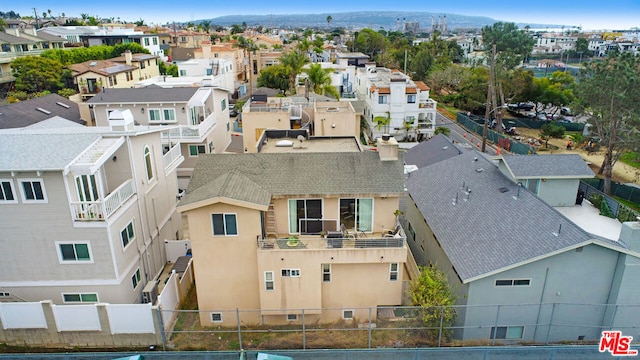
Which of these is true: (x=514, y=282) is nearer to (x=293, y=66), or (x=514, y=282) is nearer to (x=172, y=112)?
(x=172, y=112)

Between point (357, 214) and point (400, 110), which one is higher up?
point (357, 214)

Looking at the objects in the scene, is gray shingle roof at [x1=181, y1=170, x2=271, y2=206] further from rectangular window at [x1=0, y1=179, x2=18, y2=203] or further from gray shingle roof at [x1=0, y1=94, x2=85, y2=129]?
gray shingle roof at [x1=0, y1=94, x2=85, y2=129]

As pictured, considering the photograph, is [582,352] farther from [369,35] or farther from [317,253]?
[369,35]

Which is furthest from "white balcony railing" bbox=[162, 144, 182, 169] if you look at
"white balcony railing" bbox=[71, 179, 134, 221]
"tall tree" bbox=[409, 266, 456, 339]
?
"tall tree" bbox=[409, 266, 456, 339]

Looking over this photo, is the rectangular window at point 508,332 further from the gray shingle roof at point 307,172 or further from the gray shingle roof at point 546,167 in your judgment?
the gray shingle roof at point 546,167

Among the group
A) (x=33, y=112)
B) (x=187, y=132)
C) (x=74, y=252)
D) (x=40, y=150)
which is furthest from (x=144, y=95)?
(x=74, y=252)

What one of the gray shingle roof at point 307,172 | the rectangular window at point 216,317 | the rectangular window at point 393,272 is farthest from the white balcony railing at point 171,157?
the rectangular window at point 393,272
